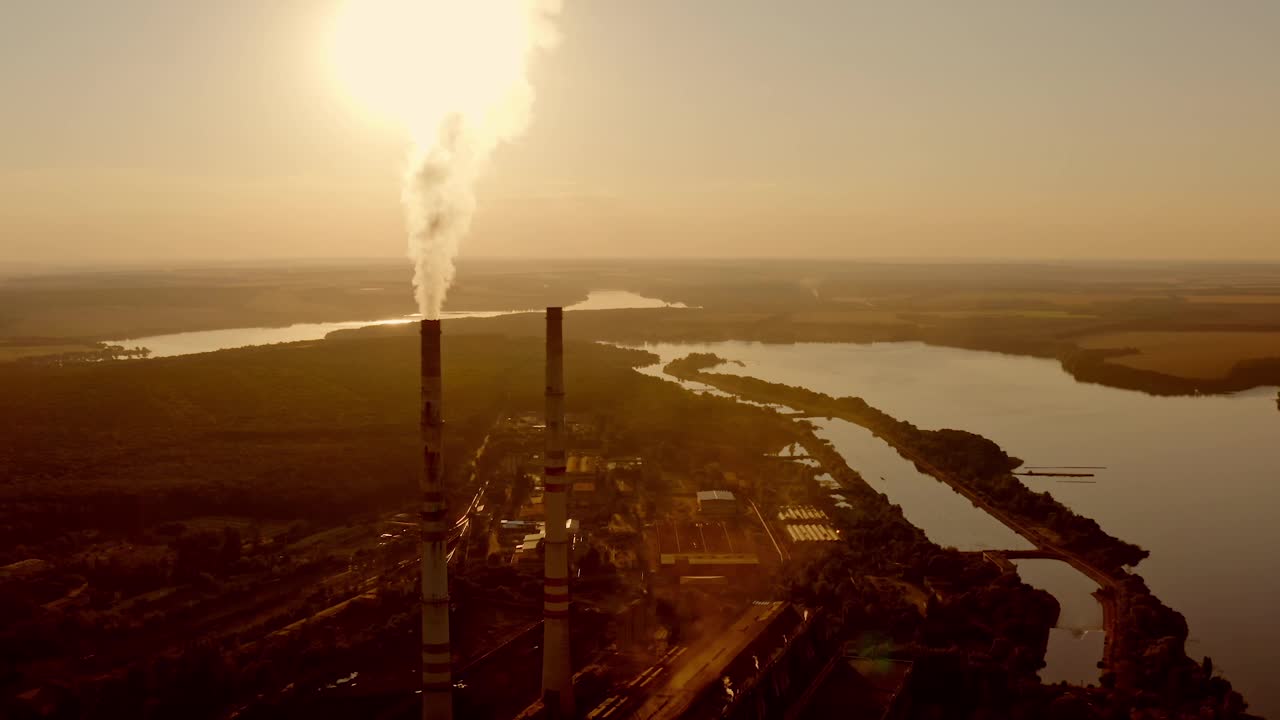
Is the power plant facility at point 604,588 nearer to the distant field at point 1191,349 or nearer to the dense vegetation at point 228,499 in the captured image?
the dense vegetation at point 228,499

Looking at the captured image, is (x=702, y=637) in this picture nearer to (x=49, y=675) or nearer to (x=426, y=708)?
(x=426, y=708)

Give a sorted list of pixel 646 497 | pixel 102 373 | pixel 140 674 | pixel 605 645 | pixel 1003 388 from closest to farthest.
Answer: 1. pixel 140 674
2. pixel 605 645
3. pixel 646 497
4. pixel 102 373
5. pixel 1003 388

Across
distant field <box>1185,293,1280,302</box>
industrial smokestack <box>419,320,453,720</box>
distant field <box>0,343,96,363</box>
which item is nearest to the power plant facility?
industrial smokestack <box>419,320,453,720</box>

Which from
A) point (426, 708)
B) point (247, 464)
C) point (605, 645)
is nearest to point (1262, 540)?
point (605, 645)

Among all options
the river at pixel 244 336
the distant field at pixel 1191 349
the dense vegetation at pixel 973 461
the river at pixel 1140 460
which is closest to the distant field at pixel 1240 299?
the distant field at pixel 1191 349

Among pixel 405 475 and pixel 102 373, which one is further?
pixel 102 373

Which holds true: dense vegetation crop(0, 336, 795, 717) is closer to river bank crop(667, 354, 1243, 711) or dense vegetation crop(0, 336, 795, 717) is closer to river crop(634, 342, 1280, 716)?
river bank crop(667, 354, 1243, 711)
